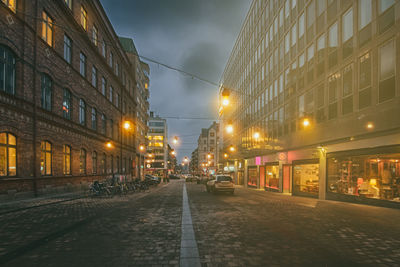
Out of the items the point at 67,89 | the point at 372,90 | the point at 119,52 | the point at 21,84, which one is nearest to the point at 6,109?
the point at 21,84

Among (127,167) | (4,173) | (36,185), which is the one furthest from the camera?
(127,167)

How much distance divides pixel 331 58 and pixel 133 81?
120 feet

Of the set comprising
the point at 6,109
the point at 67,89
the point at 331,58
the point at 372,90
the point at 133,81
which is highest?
the point at 133,81

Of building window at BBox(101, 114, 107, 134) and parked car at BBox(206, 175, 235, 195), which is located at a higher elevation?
building window at BBox(101, 114, 107, 134)

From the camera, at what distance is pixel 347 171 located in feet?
53.8

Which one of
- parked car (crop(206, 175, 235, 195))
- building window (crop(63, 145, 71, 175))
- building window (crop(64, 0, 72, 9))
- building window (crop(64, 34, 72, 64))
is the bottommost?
parked car (crop(206, 175, 235, 195))

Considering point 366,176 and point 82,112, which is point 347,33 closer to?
point 366,176

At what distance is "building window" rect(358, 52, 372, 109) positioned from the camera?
1448 cm

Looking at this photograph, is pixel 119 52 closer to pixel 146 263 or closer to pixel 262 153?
pixel 262 153

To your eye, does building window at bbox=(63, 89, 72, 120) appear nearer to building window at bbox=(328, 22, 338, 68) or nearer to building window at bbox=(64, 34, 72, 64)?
building window at bbox=(64, 34, 72, 64)

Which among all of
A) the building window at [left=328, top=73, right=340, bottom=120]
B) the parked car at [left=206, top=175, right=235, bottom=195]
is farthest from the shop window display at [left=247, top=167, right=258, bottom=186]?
the building window at [left=328, top=73, right=340, bottom=120]

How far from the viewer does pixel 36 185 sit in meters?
15.9

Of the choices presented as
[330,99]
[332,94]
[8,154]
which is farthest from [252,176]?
[8,154]

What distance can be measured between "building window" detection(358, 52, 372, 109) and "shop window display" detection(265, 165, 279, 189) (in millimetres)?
13279
